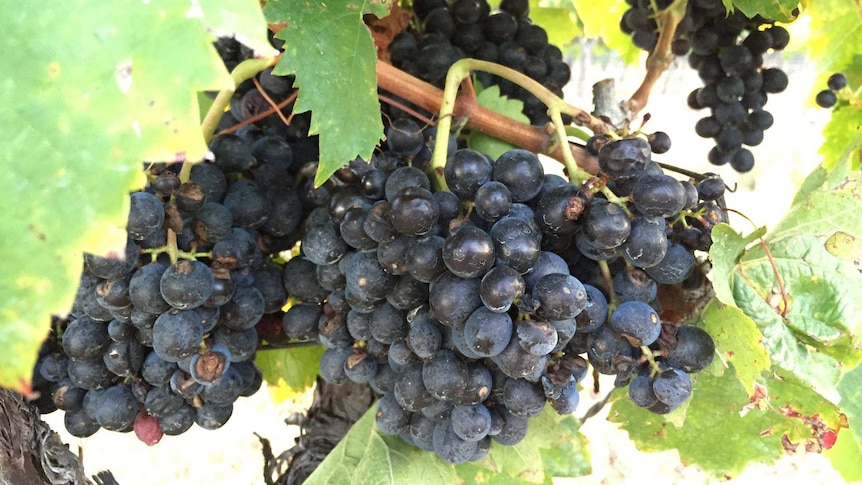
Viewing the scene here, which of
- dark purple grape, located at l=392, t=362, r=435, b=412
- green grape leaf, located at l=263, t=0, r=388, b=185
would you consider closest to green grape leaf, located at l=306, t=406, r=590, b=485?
dark purple grape, located at l=392, t=362, r=435, b=412

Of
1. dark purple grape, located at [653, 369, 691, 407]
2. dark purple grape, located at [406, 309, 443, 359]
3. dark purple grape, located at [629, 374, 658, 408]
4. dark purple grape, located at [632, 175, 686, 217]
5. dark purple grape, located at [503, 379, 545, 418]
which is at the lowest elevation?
dark purple grape, located at [503, 379, 545, 418]

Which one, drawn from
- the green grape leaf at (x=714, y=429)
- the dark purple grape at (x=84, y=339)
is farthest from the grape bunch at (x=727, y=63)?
the dark purple grape at (x=84, y=339)

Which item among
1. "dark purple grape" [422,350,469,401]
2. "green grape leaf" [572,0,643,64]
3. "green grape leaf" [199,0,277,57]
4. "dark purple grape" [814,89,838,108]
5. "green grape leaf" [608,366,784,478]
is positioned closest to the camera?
"green grape leaf" [199,0,277,57]

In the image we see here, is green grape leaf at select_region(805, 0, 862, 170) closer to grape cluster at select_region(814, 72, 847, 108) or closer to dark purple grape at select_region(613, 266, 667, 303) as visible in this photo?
grape cluster at select_region(814, 72, 847, 108)

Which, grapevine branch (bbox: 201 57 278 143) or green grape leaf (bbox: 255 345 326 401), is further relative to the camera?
green grape leaf (bbox: 255 345 326 401)

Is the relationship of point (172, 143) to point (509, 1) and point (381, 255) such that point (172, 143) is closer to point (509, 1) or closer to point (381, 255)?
point (381, 255)
